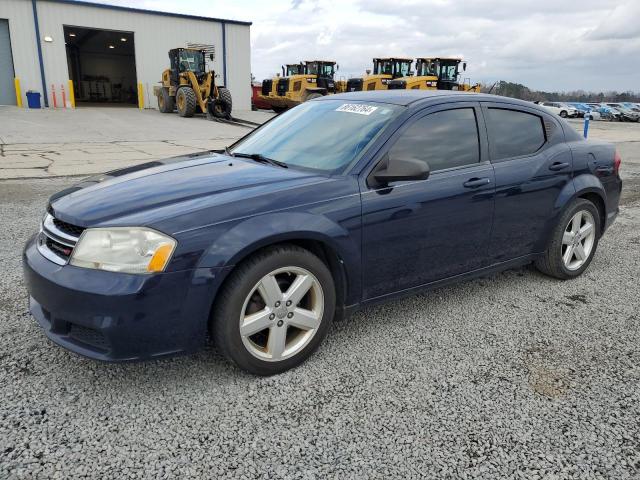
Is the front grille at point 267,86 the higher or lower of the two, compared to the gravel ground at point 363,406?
higher

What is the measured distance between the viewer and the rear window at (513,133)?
361 centimetres

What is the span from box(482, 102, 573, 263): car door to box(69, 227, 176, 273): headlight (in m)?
2.28

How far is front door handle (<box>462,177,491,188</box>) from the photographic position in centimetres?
332

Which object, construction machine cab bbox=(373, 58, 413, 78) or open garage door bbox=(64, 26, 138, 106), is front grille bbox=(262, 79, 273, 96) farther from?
open garage door bbox=(64, 26, 138, 106)

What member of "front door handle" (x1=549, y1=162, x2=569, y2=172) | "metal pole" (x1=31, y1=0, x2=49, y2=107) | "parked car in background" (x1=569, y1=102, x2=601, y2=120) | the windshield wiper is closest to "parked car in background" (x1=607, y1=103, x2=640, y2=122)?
"parked car in background" (x1=569, y1=102, x2=601, y2=120)

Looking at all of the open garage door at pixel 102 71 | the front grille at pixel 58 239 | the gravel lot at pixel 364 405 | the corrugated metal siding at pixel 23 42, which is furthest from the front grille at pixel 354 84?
the front grille at pixel 58 239

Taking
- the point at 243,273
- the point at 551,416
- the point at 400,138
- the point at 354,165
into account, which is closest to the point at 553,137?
the point at 400,138

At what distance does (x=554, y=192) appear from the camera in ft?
12.7

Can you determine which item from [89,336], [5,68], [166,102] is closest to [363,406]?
[89,336]

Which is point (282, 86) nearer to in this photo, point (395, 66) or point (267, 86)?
point (267, 86)

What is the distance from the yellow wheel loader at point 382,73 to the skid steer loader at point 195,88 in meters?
7.47

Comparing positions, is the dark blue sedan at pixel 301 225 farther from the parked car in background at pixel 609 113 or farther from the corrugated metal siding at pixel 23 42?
the parked car in background at pixel 609 113

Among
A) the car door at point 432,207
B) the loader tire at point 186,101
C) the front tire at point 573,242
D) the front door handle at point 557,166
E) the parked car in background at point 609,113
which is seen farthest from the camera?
the parked car in background at point 609,113

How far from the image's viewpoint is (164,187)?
2.78m
